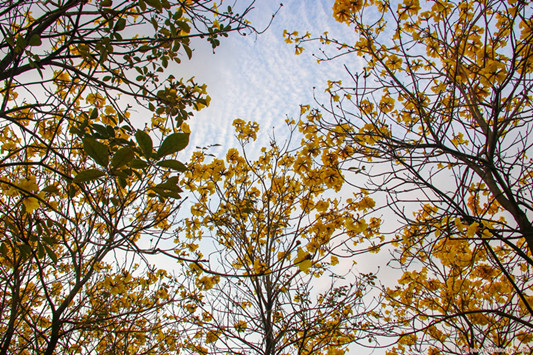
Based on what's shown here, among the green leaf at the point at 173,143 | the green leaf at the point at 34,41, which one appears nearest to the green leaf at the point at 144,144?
the green leaf at the point at 173,143

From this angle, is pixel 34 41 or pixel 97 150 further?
pixel 34 41

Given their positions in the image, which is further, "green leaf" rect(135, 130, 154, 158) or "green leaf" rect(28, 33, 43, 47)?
"green leaf" rect(28, 33, 43, 47)

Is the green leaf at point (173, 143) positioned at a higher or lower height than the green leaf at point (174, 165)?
higher

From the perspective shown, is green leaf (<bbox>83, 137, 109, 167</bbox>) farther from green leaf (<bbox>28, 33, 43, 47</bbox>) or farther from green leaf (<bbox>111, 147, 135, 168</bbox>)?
green leaf (<bbox>28, 33, 43, 47</bbox>)

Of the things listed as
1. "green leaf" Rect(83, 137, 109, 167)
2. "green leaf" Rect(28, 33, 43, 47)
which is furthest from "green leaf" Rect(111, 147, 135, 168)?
"green leaf" Rect(28, 33, 43, 47)

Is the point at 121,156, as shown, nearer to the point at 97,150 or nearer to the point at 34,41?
the point at 97,150

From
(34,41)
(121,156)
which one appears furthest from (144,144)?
(34,41)

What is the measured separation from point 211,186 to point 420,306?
135 inches

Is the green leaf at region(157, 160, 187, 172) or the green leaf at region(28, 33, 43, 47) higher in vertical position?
the green leaf at region(28, 33, 43, 47)

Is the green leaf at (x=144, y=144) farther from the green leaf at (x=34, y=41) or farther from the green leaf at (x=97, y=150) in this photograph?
the green leaf at (x=34, y=41)

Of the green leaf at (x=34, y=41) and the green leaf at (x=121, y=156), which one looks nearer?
the green leaf at (x=121, y=156)

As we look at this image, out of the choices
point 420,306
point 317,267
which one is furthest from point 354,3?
point 420,306

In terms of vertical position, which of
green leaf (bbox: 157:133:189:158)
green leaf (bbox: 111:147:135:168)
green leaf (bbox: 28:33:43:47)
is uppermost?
green leaf (bbox: 28:33:43:47)

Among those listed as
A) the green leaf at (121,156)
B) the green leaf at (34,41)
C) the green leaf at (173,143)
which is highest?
the green leaf at (34,41)
